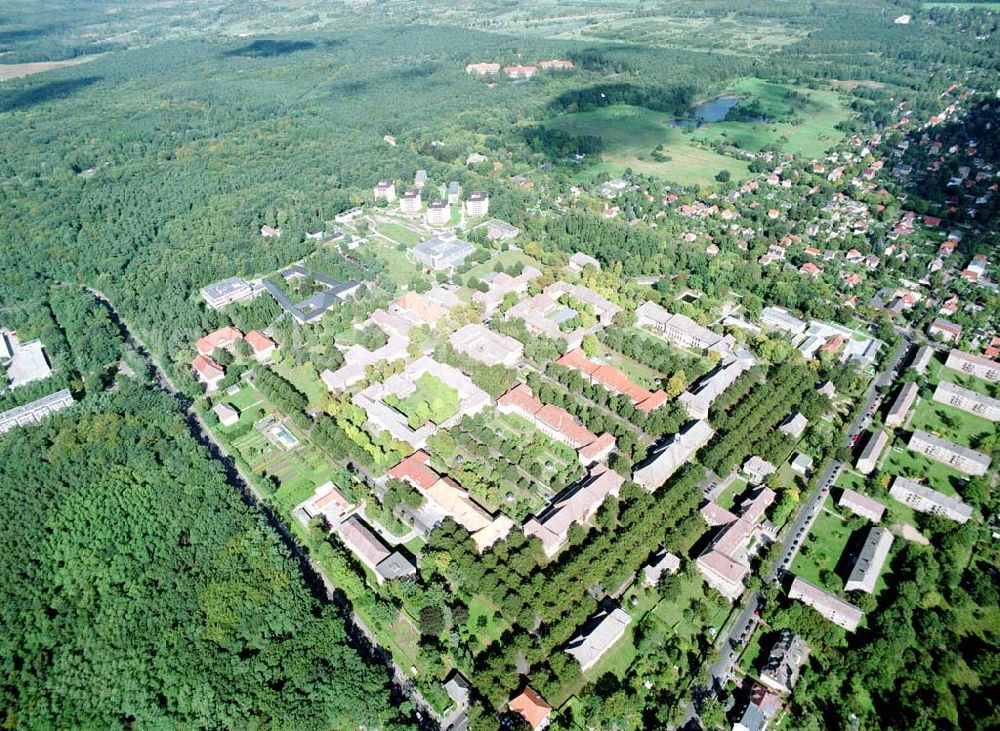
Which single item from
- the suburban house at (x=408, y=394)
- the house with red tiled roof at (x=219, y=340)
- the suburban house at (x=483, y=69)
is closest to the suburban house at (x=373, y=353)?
the suburban house at (x=408, y=394)

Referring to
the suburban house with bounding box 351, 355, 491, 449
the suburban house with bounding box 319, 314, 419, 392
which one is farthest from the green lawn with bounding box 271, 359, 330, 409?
the suburban house with bounding box 351, 355, 491, 449

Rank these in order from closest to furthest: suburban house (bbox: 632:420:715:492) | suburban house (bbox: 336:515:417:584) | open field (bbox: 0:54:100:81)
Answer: suburban house (bbox: 336:515:417:584), suburban house (bbox: 632:420:715:492), open field (bbox: 0:54:100:81)

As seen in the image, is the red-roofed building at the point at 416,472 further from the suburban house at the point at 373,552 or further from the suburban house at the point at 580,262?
the suburban house at the point at 580,262

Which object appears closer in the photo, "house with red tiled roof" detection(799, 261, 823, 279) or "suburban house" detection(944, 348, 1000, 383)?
"suburban house" detection(944, 348, 1000, 383)

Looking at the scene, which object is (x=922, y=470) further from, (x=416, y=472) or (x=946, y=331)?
(x=416, y=472)

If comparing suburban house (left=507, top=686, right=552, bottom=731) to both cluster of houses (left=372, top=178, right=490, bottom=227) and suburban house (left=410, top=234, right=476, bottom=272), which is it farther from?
cluster of houses (left=372, top=178, right=490, bottom=227)

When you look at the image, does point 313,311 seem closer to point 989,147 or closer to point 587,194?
point 587,194
